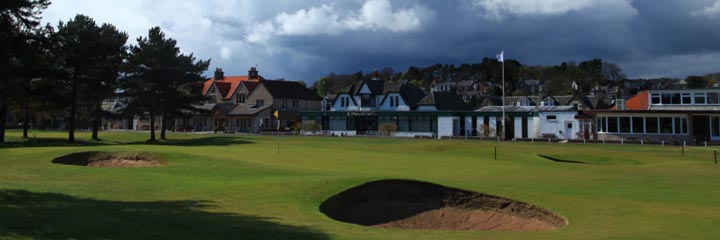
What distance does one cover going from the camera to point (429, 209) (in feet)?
52.3

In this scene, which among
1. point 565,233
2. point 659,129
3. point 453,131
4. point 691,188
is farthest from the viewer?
point 453,131

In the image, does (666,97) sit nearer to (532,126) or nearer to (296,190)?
(532,126)

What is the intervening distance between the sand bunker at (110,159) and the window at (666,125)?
4990cm

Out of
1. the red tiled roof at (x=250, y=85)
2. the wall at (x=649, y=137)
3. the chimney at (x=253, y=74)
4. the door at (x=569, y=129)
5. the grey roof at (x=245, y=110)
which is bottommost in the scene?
the wall at (x=649, y=137)

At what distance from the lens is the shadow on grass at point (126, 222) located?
920cm

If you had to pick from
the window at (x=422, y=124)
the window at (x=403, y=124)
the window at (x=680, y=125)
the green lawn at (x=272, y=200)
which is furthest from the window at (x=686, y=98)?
the green lawn at (x=272, y=200)

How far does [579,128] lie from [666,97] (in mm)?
10276

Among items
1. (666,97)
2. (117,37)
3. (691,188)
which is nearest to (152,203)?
(691,188)

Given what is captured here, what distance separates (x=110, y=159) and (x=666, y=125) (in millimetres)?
52222

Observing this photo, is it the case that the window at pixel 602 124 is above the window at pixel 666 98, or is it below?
below

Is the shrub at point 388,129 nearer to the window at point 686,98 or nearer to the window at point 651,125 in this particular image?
the window at point 651,125

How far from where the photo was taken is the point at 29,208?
11828mm

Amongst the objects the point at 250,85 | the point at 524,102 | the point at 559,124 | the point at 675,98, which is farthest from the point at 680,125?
the point at 250,85

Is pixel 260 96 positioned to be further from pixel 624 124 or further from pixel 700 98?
pixel 700 98
